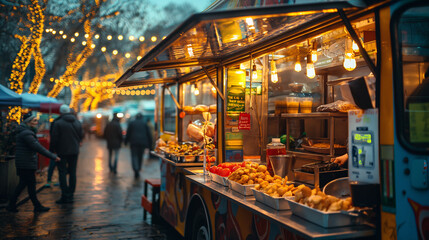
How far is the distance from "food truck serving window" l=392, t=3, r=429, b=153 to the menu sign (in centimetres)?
299

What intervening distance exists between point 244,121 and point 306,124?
3.36 ft

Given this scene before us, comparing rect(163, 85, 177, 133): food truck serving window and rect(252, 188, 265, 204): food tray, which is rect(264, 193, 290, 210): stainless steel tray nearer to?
rect(252, 188, 265, 204): food tray

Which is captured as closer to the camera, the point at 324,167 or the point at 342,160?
the point at 324,167

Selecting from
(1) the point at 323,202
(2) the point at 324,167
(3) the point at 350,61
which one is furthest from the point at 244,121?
(1) the point at 323,202

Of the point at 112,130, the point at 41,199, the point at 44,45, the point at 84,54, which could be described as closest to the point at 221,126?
the point at 41,199

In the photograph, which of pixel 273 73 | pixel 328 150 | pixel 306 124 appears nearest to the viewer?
pixel 328 150

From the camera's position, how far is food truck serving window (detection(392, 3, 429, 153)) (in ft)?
8.91

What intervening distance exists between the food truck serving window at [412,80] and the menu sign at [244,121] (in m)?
2.99

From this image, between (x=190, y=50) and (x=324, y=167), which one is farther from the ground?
(x=190, y=50)

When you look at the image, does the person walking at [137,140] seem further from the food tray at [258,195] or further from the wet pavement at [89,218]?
the food tray at [258,195]

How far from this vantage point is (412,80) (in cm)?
281

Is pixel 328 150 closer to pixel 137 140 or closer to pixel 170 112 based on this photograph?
pixel 170 112

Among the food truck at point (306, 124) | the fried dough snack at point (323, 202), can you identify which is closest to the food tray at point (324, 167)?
the food truck at point (306, 124)

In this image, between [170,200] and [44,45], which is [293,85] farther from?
[44,45]
